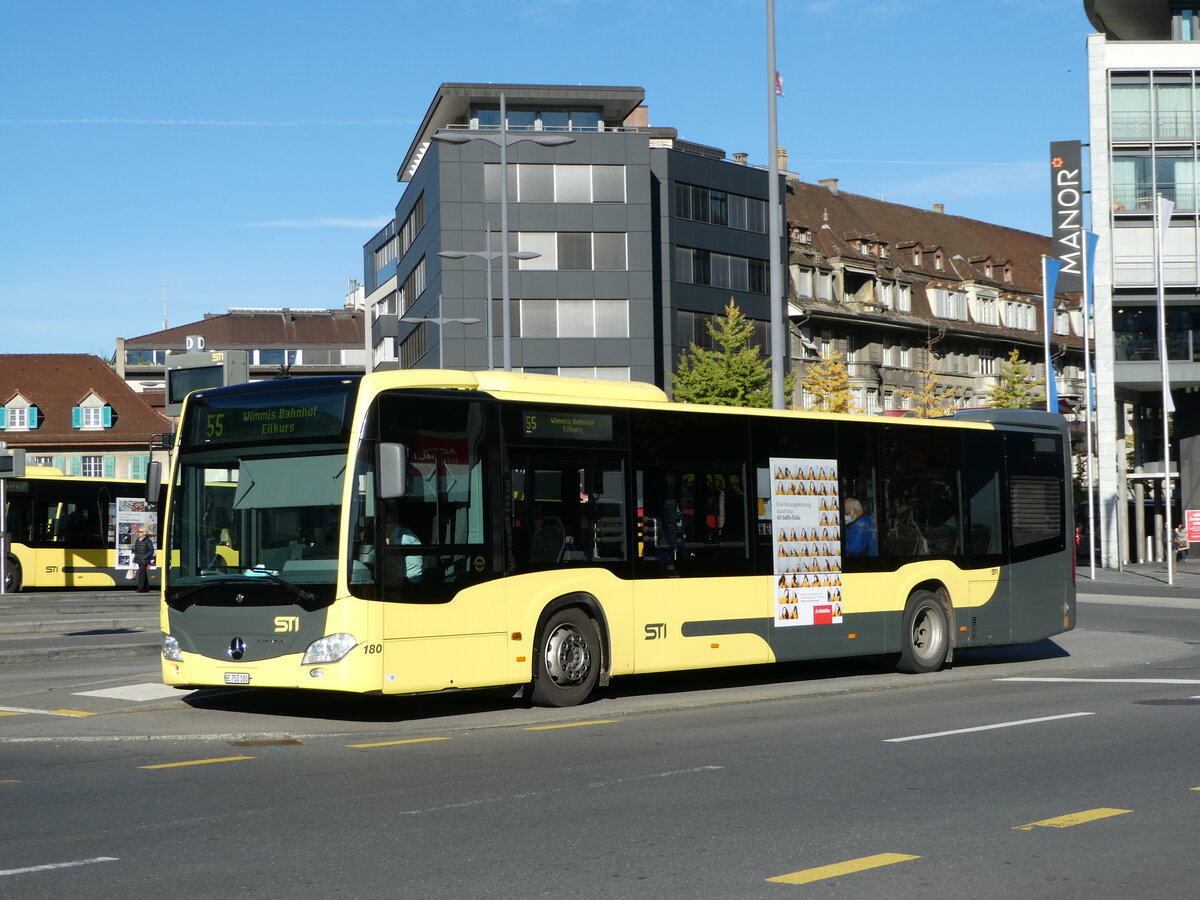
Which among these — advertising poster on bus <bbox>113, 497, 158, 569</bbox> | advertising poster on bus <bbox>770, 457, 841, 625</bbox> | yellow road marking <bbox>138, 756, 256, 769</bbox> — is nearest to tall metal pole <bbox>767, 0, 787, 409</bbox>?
advertising poster on bus <bbox>770, 457, 841, 625</bbox>

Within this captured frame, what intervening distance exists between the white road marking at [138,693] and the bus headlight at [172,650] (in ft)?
3.98

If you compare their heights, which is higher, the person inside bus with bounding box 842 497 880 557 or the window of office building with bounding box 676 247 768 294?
the window of office building with bounding box 676 247 768 294

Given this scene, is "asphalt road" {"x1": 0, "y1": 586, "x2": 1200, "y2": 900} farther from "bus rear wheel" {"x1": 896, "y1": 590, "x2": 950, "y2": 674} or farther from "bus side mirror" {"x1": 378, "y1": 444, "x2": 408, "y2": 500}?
"bus side mirror" {"x1": 378, "y1": 444, "x2": 408, "y2": 500}

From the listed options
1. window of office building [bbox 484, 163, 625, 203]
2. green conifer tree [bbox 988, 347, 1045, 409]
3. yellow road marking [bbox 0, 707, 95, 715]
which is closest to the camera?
yellow road marking [bbox 0, 707, 95, 715]

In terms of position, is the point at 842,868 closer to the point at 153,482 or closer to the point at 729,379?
the point at 153,482

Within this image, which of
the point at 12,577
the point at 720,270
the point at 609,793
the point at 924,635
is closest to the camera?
the point at 609,793

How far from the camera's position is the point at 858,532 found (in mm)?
17359

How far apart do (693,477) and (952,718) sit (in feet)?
11.5

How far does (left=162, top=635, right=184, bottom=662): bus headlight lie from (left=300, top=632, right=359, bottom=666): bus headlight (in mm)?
1388

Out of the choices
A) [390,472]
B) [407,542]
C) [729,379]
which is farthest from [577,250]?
[390,472]

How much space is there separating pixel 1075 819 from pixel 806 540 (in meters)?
8.45

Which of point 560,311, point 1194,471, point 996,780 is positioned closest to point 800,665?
point 996,780

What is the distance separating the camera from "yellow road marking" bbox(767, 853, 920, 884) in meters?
6.83

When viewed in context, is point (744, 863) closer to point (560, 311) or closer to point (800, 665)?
point (800, 665)
